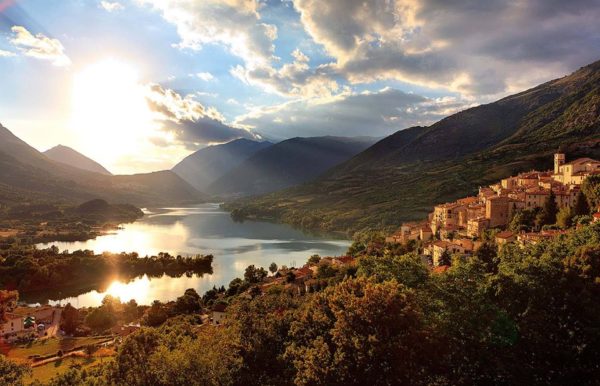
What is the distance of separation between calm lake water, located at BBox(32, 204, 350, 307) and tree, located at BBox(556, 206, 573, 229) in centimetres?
5172

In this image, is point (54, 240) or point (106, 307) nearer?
point (106, 307)

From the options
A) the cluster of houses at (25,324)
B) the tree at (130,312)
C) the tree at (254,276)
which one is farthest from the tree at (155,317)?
the tree at (254,276)

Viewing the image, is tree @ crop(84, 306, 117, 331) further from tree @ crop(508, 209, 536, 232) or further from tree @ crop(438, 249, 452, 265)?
tree @ crop(508, 209, 536, 232)

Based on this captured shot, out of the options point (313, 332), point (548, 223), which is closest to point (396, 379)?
point (313, 332)

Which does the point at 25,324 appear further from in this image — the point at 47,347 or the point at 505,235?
the point at 505,235

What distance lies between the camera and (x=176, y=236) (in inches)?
5433

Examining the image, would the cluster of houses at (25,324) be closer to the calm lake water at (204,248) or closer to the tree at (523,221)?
the calm lake water at (204,248)

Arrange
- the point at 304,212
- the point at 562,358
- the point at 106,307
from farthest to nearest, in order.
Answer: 1. the point at 304,212
2. the point at 106,307
3. the point at 562,358

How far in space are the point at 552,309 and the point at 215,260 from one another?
82.9 m

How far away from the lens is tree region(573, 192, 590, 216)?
132 feet

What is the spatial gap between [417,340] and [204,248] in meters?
100

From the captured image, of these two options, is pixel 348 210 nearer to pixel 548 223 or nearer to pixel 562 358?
pixel 548 223

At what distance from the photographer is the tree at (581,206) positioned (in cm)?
4038

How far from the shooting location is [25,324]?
47.4m
